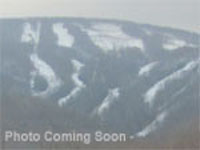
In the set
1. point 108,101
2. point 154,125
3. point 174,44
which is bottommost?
point 154,125

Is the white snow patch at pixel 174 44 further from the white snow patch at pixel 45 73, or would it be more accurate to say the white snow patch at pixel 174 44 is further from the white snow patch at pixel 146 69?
the white snow patch at pixel 45 73

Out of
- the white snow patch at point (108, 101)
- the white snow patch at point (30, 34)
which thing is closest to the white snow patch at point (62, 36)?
the white snow patch at point (30, 34)

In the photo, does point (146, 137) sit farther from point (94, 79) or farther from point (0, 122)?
point (0, 122)

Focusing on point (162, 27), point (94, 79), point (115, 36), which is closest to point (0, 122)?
point (94, 79)

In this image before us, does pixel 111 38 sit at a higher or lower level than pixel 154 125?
higher

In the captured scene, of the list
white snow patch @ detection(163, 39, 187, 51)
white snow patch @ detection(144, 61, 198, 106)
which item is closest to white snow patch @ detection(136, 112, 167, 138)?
white snow patch @ detection(144, 61, 198, 106)

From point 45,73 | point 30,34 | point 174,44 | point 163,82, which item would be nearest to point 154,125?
point 163,82

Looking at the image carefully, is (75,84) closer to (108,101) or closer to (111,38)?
(108,101)

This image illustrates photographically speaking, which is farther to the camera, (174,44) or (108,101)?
(174,44)
